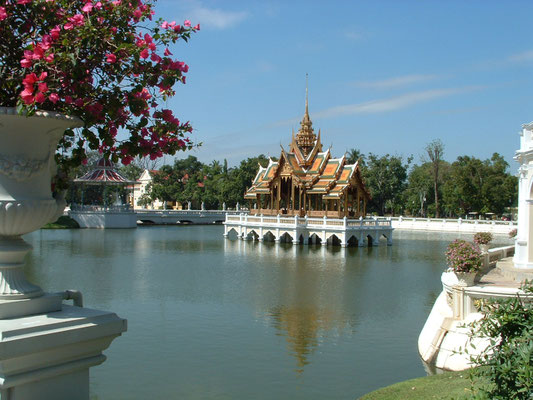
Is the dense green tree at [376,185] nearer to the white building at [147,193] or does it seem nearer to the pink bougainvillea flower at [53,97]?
the white building at [147,193]

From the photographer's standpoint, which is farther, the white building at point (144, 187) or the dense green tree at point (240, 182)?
the white building at point (144, 187)

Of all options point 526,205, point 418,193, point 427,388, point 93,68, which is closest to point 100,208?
point 418,193

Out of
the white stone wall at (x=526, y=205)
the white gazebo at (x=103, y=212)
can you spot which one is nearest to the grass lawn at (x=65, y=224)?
the white gazebo at (x=103, y=212)

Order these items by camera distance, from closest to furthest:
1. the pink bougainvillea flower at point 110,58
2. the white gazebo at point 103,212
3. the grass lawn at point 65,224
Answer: the pink bougainvillea flower at point 110,58 < the grass lawn at point 65,224 < the white gazebo at point 103,212

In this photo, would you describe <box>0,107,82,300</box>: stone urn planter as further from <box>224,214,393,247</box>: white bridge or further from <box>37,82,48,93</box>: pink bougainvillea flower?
<box>224,214,393,247</box>: white bridge

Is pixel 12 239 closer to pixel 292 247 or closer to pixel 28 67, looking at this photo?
pixel 28 67

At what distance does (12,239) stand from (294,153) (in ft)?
108

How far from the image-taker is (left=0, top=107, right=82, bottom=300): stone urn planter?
2.76 meters

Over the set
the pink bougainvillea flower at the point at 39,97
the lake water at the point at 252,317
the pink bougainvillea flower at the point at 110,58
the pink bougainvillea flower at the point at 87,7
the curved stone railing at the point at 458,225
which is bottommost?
the lake water at the point at 252,317

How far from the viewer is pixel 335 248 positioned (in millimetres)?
29016

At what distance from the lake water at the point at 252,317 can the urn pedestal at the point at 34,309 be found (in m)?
5.21

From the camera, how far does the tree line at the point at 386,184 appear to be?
175 feet

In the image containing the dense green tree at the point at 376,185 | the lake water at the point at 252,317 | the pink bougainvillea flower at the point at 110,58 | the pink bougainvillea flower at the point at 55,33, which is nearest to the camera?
the pink bougainvillea flower at the point at 55,33

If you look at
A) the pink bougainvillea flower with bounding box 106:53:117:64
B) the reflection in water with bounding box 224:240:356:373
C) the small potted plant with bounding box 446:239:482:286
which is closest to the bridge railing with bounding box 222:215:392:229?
the reflection in water with bounding box 224:240:356:373
